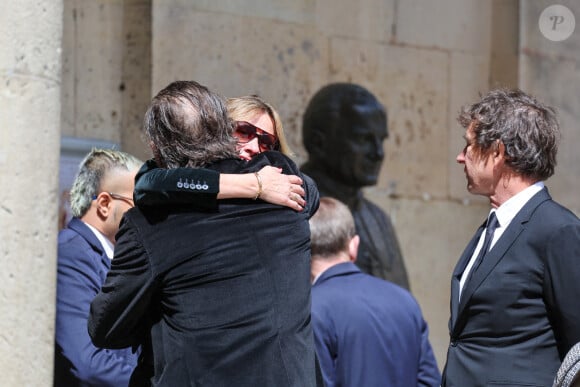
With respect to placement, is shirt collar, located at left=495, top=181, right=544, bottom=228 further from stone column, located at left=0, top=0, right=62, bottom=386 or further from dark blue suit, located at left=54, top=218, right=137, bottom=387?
stone column, located at left=0, top=0, right=62, bottom=386

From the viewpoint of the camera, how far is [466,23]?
8367mm

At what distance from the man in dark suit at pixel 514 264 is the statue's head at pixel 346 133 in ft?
9.03

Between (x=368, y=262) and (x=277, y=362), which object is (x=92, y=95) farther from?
(x=277, y=362)

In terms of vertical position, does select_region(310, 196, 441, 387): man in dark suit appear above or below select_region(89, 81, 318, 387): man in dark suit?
below

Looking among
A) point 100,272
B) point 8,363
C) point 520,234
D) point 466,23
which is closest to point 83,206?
point 100,272

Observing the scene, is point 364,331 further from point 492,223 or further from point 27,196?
point 27,196

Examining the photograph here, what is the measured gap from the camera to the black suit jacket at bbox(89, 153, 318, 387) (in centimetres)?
339

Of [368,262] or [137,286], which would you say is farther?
[368,262]

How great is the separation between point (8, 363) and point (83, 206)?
689 millimetres

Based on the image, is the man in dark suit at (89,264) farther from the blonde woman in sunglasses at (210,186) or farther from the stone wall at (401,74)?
the stone wall at (401,74)

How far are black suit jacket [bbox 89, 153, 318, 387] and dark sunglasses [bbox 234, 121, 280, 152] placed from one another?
228 millimetres

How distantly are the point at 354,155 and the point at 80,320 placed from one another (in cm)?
263

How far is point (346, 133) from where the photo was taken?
6.73 meters

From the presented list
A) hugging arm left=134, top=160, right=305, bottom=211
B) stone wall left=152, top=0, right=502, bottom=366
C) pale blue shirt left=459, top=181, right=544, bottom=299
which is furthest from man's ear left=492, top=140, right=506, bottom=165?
stone wall left=152, top=0, right=502, bottom=366
